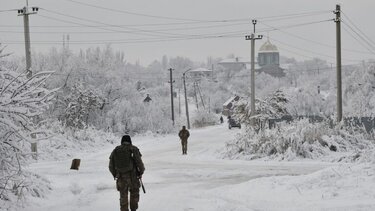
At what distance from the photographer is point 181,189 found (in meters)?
15.9

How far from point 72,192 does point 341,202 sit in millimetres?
7279

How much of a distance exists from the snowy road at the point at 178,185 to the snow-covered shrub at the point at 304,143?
1.30 metres

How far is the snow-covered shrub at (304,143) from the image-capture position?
2436 cm

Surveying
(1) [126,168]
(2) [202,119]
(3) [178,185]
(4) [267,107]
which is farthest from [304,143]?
(2) [202,119]

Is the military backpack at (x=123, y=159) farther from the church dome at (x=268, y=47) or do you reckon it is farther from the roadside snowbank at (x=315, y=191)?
the church dome at (x=268, y=47)

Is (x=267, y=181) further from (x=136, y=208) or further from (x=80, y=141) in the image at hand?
(x=80, y=141)

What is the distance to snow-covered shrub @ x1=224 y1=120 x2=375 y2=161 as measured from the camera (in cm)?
2436

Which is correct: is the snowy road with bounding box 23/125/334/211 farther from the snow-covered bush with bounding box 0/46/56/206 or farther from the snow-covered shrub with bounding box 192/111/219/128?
the snow-covered shrub with bounding box 192/111/219/128

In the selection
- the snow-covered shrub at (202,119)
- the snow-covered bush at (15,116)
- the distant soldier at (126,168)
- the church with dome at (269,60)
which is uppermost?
the church with dome at (269,60)

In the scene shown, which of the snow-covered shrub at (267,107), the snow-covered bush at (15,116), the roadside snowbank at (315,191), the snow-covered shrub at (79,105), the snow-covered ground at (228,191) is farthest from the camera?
the snow-covered shrub at (267,107)

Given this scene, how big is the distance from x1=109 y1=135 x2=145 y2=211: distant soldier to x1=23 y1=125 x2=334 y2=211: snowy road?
1045mm

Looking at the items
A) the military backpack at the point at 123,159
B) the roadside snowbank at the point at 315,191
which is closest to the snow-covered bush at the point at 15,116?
the military backpack at the point at 123,159

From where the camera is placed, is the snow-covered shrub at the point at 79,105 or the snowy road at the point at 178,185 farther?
the snow-covered shrub at the point at 79,105

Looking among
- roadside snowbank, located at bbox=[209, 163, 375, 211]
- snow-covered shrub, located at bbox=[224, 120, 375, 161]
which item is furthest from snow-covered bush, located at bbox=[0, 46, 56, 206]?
snow-covered shrub, located at bbox=[224, 120, 375, 161]
